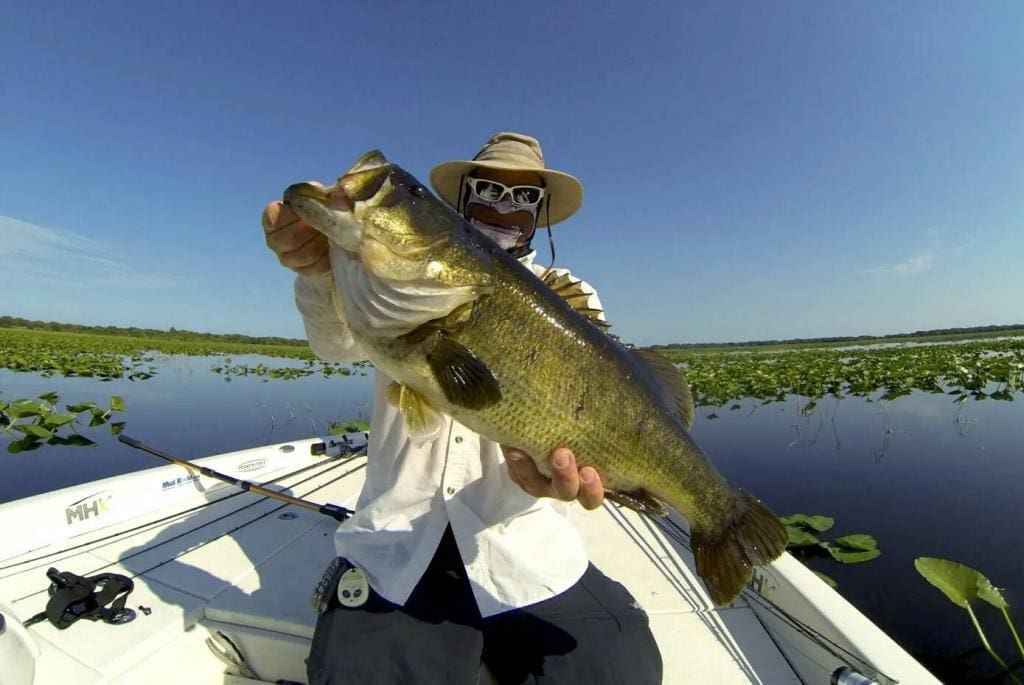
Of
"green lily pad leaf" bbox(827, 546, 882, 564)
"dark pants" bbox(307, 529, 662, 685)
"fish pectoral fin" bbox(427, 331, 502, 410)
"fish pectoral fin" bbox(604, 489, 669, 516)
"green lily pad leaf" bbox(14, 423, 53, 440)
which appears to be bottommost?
"green lily pad leaf" bbox(827, 546, 882, 564)

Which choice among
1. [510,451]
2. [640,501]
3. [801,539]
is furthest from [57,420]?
[801,539]

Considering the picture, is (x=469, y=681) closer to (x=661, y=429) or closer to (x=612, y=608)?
(x=612, y=608)

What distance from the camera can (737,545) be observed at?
251 centimetres

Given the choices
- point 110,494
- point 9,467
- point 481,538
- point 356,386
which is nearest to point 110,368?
point 356,386

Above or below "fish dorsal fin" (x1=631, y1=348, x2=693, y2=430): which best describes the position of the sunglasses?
above

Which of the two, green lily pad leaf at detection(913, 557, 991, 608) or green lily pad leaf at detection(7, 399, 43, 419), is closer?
green lily pad leaf at detection(913, 557, 991, 608)

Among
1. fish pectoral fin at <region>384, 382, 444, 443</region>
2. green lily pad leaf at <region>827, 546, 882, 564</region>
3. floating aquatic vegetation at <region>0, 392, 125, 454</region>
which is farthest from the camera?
floating aquatic vegetation at <region>0, 392, 125, 454</region>

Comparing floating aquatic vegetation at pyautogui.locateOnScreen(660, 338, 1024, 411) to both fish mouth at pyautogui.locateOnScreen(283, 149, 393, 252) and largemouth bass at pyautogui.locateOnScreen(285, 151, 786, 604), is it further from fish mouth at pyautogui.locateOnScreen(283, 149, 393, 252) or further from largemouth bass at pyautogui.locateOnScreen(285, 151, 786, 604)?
fish mouth at pyautogui.locateOnScreen(283, 149, 393, 252)

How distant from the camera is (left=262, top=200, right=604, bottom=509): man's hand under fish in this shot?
2.10 metres

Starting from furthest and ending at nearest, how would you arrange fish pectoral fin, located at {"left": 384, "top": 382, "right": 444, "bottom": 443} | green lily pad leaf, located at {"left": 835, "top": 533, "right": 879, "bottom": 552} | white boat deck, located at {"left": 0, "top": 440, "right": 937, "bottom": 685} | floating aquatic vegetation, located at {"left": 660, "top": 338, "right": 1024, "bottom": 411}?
floating aquatic vegetation, located at {"left": 660, "top": 338, "right": 1024, "bottom": 411}, green lily pad leaf, located at {"left": 835, "top": 533, "right": 879, "bottom": 552}, white boat deck, located at {"left": 0, "top": 440, "right": 937, "bottom": 685}, fish pectoral fin, located at {"left": 384, "top": 382, "right": 444, "bottom": 443}

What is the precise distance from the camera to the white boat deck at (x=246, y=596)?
260 cm

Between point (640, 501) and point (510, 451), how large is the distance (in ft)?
2.33

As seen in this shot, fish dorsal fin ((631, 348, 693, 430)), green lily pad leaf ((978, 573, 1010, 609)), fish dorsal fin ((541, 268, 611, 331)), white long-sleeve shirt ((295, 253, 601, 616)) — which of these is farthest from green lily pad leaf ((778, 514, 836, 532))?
fish dorsal fin ((541, 268, 611, 331))

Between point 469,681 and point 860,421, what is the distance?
A: 49.2ft
